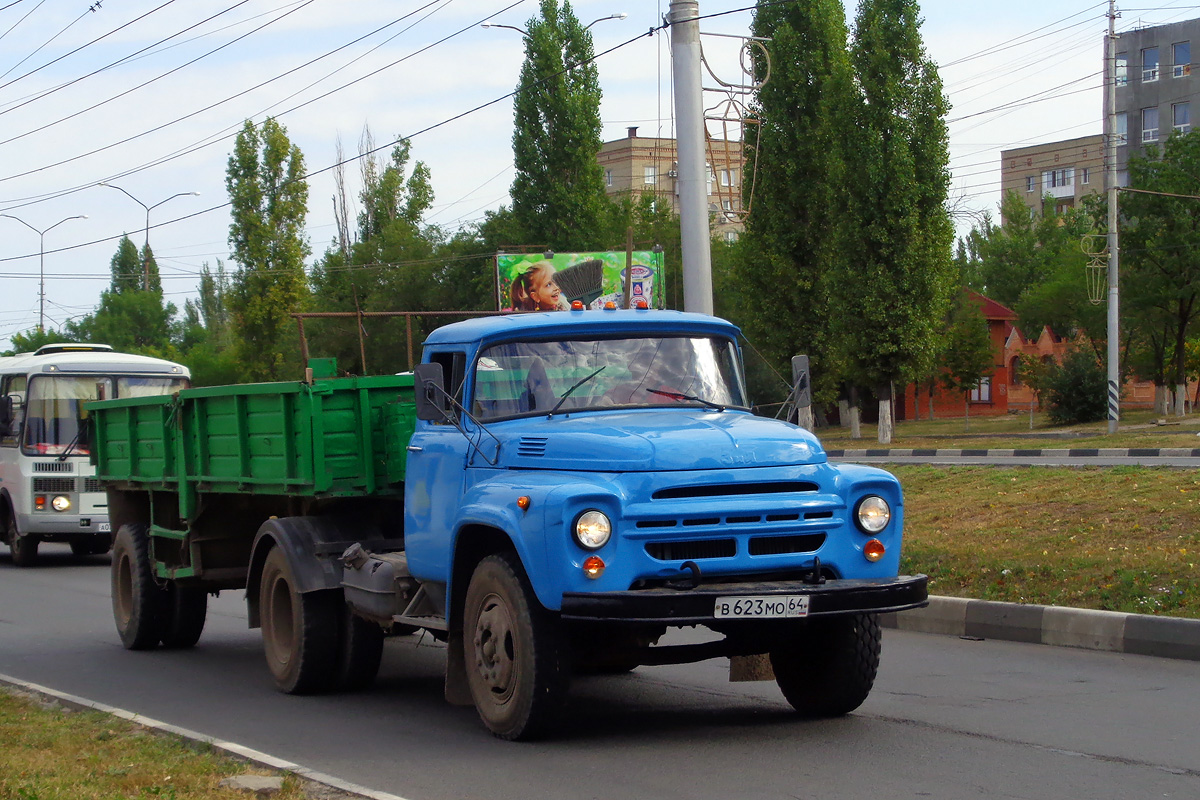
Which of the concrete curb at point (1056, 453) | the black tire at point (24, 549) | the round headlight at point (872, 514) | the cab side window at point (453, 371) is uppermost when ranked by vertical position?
the cab side window at point (453, 371)

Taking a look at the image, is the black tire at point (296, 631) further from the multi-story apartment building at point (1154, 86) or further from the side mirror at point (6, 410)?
the multi-story apartment building at point (1154, 86)

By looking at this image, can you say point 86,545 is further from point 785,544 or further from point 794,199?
point 794,199

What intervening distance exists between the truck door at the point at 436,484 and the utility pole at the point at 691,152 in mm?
6811

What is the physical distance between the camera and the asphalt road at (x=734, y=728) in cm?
589

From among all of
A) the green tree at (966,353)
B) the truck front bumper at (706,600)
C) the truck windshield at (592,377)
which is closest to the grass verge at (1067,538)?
the truck front bumper at (706,600)

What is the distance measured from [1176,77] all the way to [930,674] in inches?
3168

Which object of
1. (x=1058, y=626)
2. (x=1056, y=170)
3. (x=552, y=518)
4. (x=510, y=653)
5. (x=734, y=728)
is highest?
(x=1056, y=170)

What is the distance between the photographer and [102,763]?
21.0 feet

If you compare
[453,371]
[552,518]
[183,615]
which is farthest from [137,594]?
[552,518]

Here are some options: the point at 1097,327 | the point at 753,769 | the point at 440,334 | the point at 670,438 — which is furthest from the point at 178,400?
the point at 1097,327

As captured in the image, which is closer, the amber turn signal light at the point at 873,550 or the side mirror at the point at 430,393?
the amber turn signal light at the point at 873,550

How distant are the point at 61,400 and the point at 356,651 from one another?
1267cm

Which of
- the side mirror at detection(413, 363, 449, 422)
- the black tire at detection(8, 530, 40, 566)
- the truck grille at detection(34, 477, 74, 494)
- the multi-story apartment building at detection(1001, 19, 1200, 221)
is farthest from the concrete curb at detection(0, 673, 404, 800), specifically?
the multi-story apartment building at detection(1001, 19, 1200, 221)

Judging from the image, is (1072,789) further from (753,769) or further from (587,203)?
(587,203)
